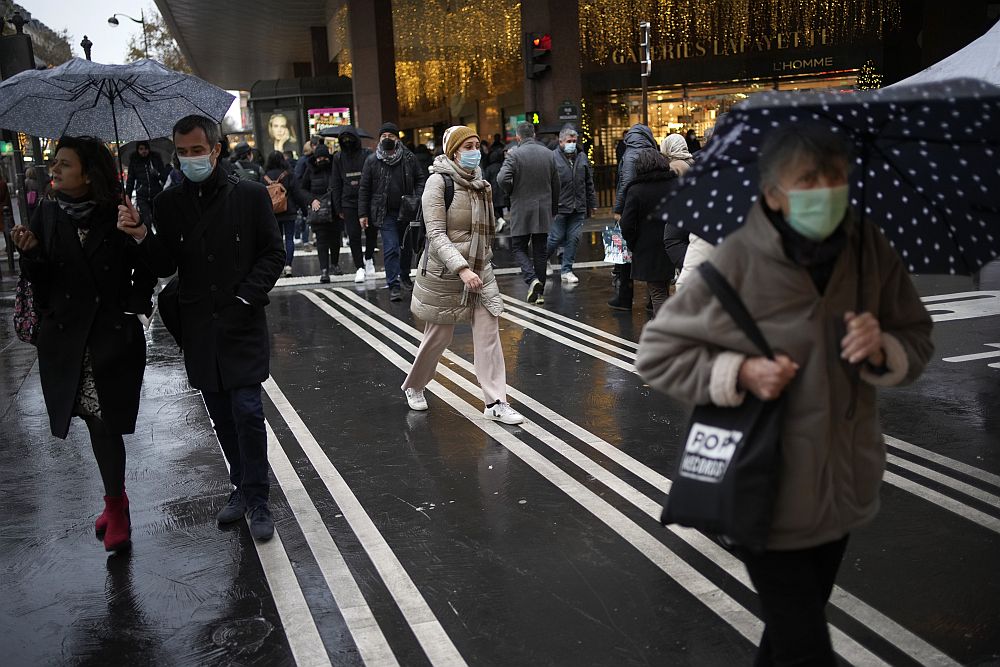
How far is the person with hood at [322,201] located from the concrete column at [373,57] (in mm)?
10717

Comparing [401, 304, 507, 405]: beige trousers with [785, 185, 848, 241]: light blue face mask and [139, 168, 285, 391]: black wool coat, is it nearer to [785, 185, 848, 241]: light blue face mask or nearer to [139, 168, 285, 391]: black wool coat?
[139, 168, 285, 391]: black wool coat

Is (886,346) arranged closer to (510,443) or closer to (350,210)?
(510,443)

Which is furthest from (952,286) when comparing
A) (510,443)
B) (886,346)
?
(886,346)

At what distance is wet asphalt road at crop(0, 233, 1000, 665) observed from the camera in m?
4.04

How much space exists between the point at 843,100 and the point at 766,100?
20cm

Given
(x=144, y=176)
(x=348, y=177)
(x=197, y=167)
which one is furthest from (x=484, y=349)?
(x=144, y=176)

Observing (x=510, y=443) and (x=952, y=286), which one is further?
(x=952, y=286)

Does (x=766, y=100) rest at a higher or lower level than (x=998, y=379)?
higher

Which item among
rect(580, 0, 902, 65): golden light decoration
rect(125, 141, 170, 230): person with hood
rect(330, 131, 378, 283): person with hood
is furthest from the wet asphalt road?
rect(580, 0, 902, 65): golden light decoration

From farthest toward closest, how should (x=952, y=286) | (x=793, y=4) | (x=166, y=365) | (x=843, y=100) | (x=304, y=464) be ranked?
1. (x=793, y=4)
2. (x=952, y=286)
3. (x=166, y=365)
4. (x=304, y=464)
5. (x=843, y=100)

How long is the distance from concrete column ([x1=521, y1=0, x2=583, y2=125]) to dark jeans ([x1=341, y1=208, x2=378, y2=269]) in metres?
8.94

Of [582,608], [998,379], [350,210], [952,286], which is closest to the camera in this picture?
[582,608]

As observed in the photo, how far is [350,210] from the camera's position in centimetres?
1445

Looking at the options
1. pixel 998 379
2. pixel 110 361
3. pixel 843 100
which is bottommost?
pixel 998 379
